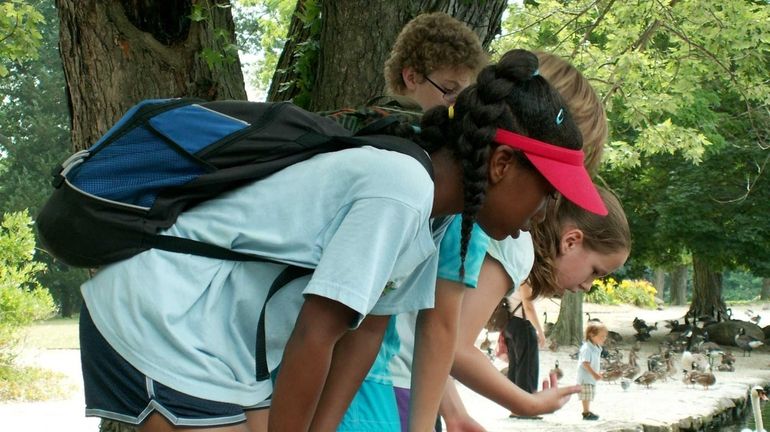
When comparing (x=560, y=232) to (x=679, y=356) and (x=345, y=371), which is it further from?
(x=679, y=356)

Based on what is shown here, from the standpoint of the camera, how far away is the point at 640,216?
86.5 ft

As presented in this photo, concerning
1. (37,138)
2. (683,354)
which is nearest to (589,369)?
(683,354)

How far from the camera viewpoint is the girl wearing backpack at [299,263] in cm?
178

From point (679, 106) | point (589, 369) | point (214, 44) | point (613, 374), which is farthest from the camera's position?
point (679, 106)

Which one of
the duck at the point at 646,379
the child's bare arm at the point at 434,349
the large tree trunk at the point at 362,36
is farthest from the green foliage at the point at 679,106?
the child's bare arm at the point at 434,349

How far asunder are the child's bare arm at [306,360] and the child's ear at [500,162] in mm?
426

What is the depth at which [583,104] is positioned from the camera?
2738mm

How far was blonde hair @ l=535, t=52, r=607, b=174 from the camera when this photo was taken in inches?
107

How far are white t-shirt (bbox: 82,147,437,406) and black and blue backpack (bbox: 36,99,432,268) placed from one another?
28 mm

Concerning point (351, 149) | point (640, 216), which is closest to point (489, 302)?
point (351, 149)

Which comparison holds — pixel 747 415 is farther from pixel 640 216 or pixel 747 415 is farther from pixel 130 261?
pixel 130 261

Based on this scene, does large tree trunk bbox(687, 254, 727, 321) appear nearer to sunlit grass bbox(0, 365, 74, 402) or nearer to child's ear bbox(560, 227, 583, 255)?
sunlit grass bbox(0, 365, 74, 402)

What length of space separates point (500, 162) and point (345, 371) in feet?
1.96

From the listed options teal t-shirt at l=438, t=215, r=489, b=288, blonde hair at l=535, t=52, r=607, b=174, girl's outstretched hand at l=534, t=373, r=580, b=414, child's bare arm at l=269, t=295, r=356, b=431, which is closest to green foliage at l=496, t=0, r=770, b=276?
blonde hair at l=535, t=52, r=607, b=174
